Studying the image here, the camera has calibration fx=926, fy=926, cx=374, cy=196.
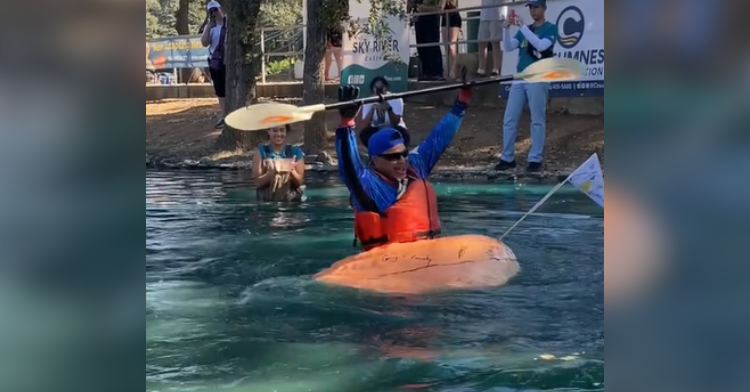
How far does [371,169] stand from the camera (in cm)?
690

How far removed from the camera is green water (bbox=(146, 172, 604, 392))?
4.70m

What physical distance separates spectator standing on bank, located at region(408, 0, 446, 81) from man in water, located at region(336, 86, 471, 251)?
8987 mm

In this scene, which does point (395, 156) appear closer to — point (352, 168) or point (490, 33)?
point (352, 168)

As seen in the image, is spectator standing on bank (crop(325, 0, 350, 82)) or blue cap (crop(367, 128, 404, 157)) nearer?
blue cap (crop(367, 128, 404, 157))

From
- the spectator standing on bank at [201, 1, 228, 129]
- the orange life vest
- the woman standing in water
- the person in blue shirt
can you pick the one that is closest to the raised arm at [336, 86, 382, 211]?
the orange life vest

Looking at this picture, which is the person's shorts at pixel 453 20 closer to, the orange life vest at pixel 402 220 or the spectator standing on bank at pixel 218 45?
the spectator standing on bank at pixel 218 45

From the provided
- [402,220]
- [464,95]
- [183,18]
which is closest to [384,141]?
[402,220]

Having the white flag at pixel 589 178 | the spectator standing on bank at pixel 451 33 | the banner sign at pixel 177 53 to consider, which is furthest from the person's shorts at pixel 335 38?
the white flag at pixel 589 178

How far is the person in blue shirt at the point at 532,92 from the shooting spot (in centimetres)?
1185

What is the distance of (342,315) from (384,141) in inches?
56.3

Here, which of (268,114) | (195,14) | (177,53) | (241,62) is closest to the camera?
(268,114)

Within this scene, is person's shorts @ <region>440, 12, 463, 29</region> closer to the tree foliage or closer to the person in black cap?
the person in black cap

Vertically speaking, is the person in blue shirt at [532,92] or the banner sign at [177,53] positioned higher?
the banner sign at [177,53]
